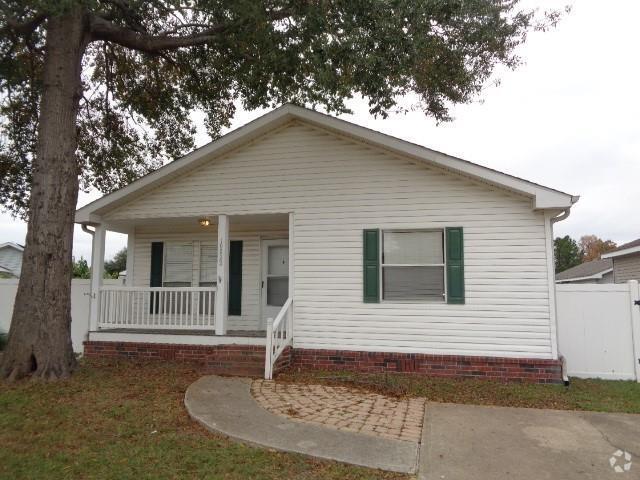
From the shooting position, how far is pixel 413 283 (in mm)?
8016

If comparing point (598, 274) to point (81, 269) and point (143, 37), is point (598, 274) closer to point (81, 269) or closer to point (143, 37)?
point (143, 37)

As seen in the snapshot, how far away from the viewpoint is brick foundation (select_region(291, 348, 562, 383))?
7.36 m

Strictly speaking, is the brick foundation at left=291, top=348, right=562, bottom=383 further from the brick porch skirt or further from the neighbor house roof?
the neighbor house roof

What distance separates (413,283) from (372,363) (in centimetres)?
158

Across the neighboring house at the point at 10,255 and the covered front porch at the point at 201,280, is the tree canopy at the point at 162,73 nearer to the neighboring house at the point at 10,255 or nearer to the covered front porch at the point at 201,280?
the covered front porch at the point at 201,280

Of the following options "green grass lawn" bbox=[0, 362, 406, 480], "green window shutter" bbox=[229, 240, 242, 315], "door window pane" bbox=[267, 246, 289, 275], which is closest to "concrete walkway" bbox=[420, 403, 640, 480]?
"green grass lawn" bbox=[0, 362, 406, 480]

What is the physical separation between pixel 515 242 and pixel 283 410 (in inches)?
186

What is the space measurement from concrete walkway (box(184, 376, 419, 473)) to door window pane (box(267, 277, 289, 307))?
3.94m

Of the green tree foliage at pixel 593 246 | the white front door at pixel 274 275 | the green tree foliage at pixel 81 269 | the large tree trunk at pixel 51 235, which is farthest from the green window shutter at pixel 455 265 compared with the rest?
the green tree foliage at pixel 593 246

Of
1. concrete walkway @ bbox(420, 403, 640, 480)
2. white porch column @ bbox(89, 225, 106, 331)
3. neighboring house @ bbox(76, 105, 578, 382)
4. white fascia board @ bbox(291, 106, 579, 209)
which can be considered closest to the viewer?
concrete walkway @ bbox(420, 403, 640, 480)

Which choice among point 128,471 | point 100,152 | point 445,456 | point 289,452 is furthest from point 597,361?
point 100,152

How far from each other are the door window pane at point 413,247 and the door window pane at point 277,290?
268 centimetres

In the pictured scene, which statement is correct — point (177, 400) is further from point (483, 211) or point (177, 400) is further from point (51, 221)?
point (483, 211)

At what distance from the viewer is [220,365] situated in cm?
759
